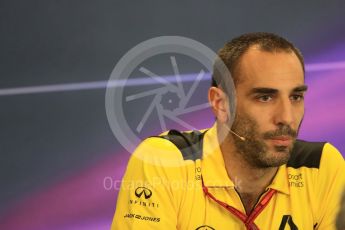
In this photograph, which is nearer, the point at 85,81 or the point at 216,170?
the point at 216,170

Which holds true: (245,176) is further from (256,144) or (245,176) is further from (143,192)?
(143,192)

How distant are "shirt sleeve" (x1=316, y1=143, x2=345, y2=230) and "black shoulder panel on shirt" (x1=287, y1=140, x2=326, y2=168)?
0.05 feet

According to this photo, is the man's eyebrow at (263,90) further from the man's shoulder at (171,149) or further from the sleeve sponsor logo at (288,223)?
the sleeve sponsor logo at (288,223)

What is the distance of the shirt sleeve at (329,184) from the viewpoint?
1469mm

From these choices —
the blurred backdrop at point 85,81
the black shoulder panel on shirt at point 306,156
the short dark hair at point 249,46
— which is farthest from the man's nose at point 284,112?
the blurred backdrop at point 85,81

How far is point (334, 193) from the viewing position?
58.6 inches

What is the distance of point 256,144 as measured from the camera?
54.4 inches

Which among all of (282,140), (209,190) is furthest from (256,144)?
(209,190)

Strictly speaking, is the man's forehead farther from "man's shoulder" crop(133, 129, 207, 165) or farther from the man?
"man's shoulder" crop(133, 129, 207, 165)

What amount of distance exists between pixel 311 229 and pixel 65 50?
1.39 m

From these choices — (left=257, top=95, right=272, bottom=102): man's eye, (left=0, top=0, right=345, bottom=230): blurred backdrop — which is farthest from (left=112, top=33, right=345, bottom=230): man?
(left=0, top=0, right=345, bottom=230): blurred backdrop

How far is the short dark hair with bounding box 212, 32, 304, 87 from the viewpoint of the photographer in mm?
1400

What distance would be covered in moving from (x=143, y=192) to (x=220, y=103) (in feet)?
1.09

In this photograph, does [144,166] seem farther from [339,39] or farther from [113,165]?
[339,39]
